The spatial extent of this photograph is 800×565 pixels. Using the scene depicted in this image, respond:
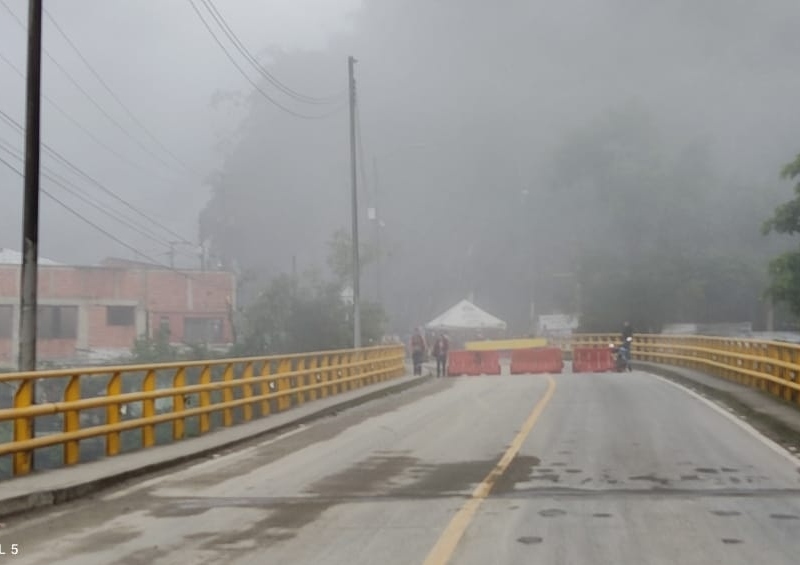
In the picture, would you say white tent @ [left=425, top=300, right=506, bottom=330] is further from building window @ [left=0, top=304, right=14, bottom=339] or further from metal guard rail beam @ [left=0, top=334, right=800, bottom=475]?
building window @ [left=0, top=304, right=14, bottom=339]

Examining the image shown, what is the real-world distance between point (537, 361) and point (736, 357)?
62.6 ft

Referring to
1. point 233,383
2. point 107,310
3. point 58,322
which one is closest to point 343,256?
point 107,310

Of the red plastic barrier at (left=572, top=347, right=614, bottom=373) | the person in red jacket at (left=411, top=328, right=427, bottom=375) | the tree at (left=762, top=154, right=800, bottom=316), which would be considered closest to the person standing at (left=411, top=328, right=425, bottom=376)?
the person in red jacket at (left=411, top=328, right=427, bottom=375)

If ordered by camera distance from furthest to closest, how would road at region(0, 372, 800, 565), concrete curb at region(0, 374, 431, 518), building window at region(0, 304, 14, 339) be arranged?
building window at region(0, 304, 14, 339)
concrete curb at region(0, 374, 431, 518)
road at region(0, 372, 800, 565)

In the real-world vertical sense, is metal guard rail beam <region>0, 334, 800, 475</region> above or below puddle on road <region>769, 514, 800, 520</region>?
above

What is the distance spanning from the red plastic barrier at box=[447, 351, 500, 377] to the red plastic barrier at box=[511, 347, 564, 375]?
90 centimetres

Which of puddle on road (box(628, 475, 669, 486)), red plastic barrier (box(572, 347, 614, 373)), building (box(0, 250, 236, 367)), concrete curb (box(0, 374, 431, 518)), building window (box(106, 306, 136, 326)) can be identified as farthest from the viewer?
red plastic barrier (box(572, 347, 614, 373))

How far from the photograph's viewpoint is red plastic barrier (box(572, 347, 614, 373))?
46.8 meters

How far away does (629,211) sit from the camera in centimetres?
6738

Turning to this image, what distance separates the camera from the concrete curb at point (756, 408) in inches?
699

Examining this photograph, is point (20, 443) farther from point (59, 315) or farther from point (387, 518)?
point (59, 315)

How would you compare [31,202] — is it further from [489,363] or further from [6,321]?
[489,363]

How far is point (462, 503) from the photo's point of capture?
38.4 feet

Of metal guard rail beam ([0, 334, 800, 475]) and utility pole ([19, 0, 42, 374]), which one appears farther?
utility pole ([19, 0, 42, 374])
